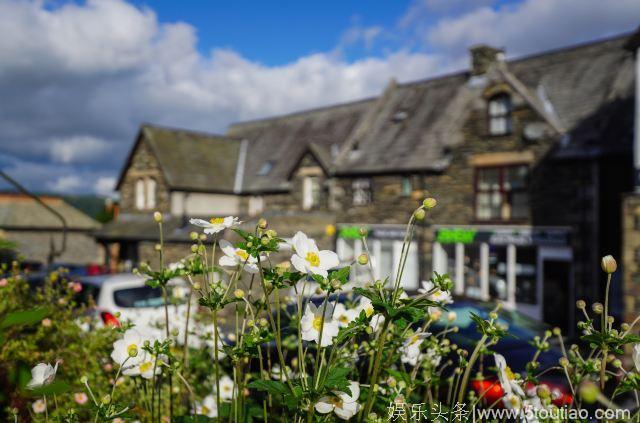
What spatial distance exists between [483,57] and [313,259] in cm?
2019

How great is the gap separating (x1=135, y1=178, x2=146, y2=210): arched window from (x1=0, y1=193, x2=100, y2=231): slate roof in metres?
14.9

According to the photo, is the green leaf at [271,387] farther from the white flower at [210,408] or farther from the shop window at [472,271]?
the shop window at [472,271]

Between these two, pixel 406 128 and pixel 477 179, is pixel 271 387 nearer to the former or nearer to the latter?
pixel 477 179

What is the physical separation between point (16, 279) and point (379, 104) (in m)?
20.6

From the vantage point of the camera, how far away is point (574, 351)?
8.52 feet

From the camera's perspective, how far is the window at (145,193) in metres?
26.8

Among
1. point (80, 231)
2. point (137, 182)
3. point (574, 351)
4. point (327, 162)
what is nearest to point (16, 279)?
point (574, 351)

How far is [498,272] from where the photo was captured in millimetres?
17500

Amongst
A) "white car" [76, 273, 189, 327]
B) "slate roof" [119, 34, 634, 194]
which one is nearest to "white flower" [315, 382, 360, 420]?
"white car" [76, 273, 189, 327]

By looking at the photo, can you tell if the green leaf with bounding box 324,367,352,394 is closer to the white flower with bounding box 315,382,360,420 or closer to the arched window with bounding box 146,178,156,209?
the white flower with bounding box 315,382,360,420

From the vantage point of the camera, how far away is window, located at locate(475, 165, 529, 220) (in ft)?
55.8

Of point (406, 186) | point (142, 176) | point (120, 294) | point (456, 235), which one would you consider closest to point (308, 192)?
point (406, 186)

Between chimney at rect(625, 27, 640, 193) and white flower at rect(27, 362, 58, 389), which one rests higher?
chimney at rect(625, 27, 640, 193)

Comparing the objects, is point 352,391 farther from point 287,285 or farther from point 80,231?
point 80,231
